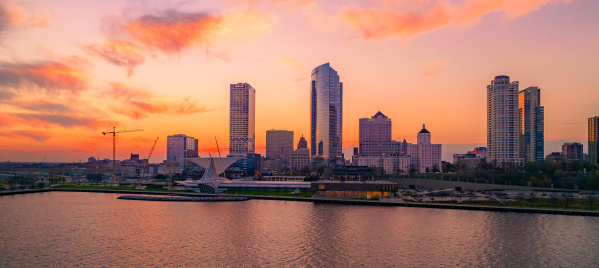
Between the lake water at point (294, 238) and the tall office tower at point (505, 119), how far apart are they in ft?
448

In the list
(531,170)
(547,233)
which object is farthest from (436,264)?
(531,170)

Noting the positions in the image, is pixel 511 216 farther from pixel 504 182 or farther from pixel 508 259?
pixel 504 182

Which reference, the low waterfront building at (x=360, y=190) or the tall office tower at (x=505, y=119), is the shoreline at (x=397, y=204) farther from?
the tall office tower at (x=505, y=119)

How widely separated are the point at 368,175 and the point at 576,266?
111 meters

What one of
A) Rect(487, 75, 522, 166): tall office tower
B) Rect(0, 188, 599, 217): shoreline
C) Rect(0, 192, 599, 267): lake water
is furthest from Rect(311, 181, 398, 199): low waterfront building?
Rect(487, 75, 522, 166): tall office tower

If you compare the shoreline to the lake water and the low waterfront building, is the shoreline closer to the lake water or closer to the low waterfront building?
the lake water

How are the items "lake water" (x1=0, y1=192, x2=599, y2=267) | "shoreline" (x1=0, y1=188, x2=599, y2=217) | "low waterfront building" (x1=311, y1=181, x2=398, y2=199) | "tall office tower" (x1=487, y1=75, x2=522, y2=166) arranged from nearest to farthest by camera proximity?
"lake water" (x1=0, y1=192, x2=599, y2=267), "shoreline" (x1=0, y1=188, x2=599, y2=217), "low waterfront building" (x1=311, y1=181, x2=398, y2=199), "tall office tower" (x1=487, y1=75, x2=522, y2=166)

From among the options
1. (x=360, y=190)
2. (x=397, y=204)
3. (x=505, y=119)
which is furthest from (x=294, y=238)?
(x=505, y=119)

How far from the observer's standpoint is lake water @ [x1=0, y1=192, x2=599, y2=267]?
36656mm

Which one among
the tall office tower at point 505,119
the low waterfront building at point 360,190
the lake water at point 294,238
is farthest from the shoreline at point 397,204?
the tall office tower at point 505,119

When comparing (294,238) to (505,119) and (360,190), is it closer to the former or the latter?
(360,190)

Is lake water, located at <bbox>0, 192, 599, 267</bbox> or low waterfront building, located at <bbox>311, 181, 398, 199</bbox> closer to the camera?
lake water, located at <bbox>0, 192, 599, 267</bbox>

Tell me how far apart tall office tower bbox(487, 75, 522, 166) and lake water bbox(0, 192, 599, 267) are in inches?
5372

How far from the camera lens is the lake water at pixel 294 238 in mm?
36656
